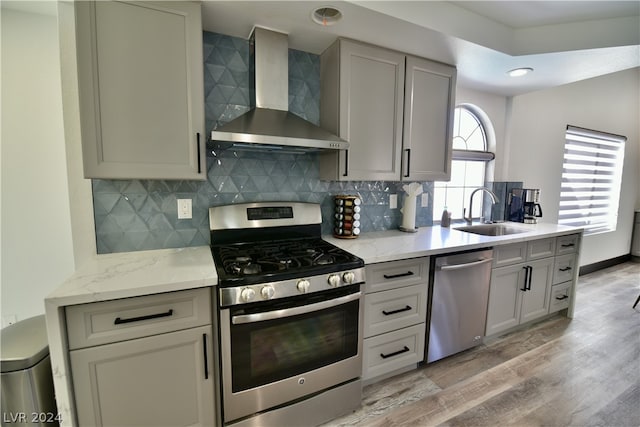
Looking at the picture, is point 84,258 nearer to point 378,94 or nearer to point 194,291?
point 194,291

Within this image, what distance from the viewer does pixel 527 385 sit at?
1923 millimetres

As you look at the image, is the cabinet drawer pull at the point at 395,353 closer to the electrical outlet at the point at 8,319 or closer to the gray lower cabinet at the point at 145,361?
the gray lower cabinet at the point at 145,361

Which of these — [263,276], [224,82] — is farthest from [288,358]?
[224,82]

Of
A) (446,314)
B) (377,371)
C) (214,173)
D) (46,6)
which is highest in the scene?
(46,6)

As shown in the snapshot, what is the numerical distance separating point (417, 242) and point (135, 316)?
173cm

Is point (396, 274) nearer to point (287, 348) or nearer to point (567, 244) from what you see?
point (287, 348)

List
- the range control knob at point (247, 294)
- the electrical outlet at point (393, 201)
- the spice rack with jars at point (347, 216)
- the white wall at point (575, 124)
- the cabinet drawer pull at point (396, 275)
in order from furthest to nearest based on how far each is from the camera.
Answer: the white wall at point (575, 124) < the electrical outlet at point (393, 201) < the spice rack with jars at point (347, 216) < the cabinet drawer pull at point (396, 275) < the range control knob at point (247, 294)

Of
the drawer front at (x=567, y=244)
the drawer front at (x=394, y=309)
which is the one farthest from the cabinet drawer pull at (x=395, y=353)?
the drawer front at (x=567, y=244)

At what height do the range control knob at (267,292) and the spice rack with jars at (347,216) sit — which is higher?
the spice rack with jars at (347,216)

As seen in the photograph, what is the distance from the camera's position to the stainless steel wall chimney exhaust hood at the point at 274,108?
1.58m

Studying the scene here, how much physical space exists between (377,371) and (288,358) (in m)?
0.70

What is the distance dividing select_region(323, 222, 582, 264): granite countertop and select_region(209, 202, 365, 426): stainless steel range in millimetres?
198

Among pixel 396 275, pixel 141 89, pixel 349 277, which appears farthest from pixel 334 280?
pixel 141 89

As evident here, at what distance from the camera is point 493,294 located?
2262 millimetres
